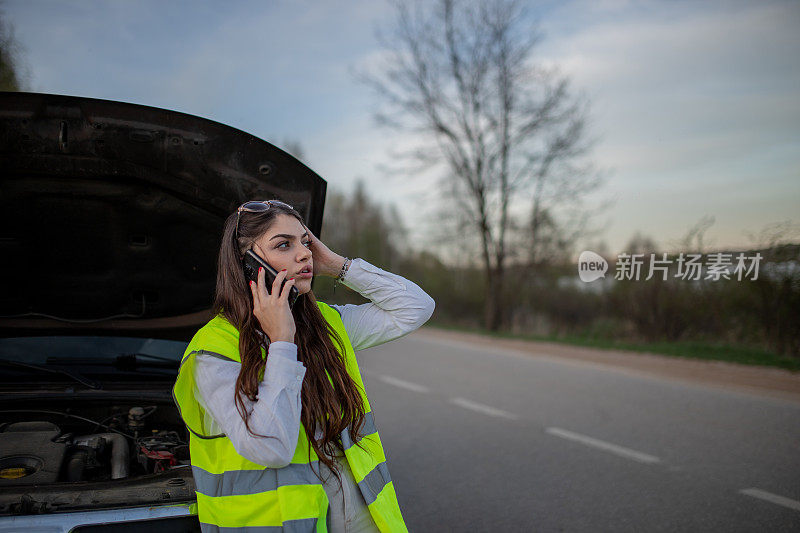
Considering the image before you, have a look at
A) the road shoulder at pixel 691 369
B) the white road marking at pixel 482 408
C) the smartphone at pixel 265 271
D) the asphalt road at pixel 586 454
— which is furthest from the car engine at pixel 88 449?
the road shoulder at pixel 691 369

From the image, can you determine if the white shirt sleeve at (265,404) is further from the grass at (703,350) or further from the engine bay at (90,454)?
the grass at (703,350)

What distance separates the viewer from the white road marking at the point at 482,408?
7.22m

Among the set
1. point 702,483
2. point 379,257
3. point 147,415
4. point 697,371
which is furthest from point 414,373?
point 379,257

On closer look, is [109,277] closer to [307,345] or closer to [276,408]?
[307,345]

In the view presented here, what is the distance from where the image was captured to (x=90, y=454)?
2738mm

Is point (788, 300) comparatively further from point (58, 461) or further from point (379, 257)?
point (379, 257)

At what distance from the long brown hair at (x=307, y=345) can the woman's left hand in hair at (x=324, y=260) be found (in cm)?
27

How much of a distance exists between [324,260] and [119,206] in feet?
4.27

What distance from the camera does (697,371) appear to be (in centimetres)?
1022

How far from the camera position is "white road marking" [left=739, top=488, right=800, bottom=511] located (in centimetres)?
446

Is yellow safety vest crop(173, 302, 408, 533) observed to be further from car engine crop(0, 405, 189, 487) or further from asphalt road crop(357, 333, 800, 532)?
asphalt road crop(357, 333, 800, 532)

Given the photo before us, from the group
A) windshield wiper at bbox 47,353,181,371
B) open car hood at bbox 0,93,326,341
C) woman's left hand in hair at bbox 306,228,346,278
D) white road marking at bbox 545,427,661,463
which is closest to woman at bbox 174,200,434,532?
woman's left hand in hair at bbox 306,228,346,278

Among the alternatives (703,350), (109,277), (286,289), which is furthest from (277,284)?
(703,350)

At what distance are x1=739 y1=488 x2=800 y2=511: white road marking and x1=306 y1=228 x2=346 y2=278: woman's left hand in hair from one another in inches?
156
